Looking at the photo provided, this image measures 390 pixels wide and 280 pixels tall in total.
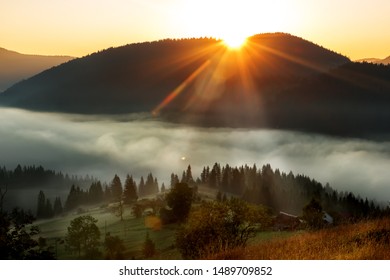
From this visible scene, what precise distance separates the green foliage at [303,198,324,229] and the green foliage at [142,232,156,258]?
4.64 metres

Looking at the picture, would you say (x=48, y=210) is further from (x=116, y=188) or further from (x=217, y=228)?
(x=217, y=228)

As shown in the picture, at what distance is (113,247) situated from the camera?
15.0 m

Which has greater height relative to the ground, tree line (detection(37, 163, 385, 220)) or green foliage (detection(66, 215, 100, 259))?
tree line (detection(37, 163, 385, 220))

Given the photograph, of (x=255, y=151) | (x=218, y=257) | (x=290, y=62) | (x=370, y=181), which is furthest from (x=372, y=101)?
(x=218, y=257)

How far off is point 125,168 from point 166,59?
4630 millimetres

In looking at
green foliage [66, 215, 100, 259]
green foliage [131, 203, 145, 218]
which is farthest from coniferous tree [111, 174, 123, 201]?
green foliage [66, 215, 100, 259]

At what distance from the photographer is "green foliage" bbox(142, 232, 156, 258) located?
47.7ft

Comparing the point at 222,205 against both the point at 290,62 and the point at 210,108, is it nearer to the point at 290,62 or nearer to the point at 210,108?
the point at 210,108

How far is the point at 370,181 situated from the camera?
16.1 metres

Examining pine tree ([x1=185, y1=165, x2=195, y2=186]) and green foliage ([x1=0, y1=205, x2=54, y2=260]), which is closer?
green foliage ([x1=0, y1=205, x2=54, y2=260])

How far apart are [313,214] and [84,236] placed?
7629 mm

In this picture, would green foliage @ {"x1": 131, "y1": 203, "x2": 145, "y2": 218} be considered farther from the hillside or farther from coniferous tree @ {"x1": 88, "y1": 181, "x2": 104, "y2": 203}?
the hillside

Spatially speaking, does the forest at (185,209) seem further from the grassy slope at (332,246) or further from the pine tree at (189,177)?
the grassy slope at (332,246)

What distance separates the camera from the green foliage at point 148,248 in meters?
14.6
